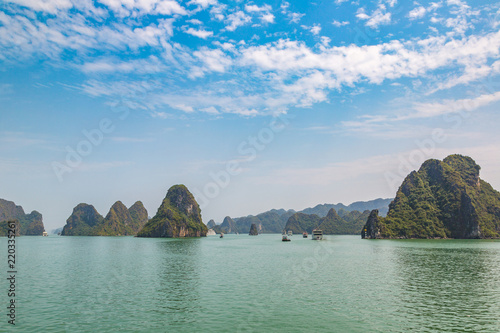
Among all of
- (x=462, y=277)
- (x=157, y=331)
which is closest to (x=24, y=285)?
(x=157, y=331)

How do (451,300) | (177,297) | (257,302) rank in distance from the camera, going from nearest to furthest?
(257,302) < (451,300) < (177,297)

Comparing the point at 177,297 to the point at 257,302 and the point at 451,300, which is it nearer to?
the point at 257,302

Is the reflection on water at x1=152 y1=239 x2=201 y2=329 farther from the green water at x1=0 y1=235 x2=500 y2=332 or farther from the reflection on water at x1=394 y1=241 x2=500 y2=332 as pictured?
the reflection on water at x1=394 y1=241 x2=500 y2=332

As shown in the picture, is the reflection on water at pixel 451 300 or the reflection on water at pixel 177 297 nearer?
the reflection on water at pixel 451 300

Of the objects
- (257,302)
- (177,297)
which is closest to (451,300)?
(257,302)

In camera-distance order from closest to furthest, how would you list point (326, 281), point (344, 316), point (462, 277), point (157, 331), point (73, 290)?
point (157, 331)
point (344, 316)
point (73, 290)
point (326, 281)
point (462, 277)

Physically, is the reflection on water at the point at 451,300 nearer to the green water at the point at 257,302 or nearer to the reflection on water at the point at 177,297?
the green water at the point at 257,302

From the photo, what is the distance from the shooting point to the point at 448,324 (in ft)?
97.2

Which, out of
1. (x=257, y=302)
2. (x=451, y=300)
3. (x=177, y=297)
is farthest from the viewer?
(x=177, y=297)

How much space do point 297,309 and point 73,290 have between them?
32.0 metres

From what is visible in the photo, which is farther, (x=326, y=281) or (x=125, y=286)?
(x=326, y=281)

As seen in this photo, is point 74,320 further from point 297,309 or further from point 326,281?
point 326,281

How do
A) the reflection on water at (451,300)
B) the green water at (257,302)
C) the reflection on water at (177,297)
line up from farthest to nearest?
the reflection on water at (177,297) < the reflection on water at (451,300) < the green water at (257,302)

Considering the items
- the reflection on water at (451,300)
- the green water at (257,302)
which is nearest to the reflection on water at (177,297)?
the green water at (257,302)
